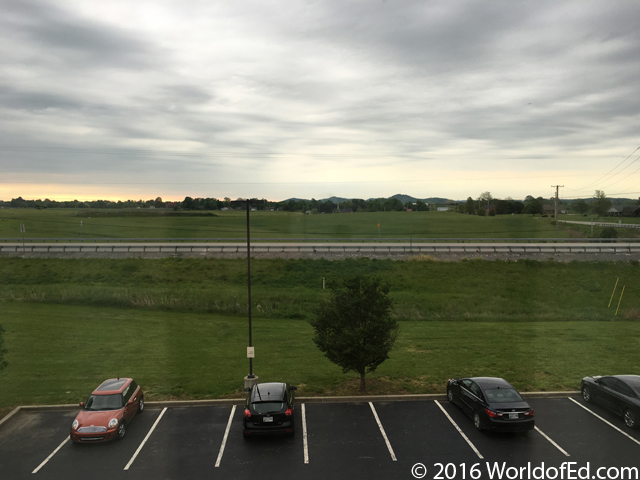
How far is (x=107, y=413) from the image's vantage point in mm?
12469

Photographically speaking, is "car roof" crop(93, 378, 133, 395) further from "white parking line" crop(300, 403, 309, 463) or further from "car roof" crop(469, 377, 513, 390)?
"car roof" crop(469, 377, 513, 390)

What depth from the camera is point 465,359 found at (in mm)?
19969

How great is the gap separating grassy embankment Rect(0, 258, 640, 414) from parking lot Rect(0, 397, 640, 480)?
7.08 ft

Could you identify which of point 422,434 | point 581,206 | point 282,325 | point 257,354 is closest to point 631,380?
point 422,434

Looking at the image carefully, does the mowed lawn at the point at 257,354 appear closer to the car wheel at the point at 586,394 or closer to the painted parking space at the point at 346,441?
the car wheel at the point at 586,394

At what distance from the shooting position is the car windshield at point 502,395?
12.6 m

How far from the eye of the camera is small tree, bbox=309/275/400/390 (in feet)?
49.9

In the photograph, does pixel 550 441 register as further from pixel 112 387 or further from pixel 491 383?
pixel 112 387

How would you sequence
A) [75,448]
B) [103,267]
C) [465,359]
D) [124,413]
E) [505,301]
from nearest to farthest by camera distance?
[75,448] → [124,413] → [465,359] → [505,301] → [103,267]

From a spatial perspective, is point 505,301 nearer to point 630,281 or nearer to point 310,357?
point 630,281

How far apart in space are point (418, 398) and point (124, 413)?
9.81 m

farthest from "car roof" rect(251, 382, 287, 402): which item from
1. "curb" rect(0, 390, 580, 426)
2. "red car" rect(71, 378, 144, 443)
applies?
"red car" rect(71, 378, 144, 443)

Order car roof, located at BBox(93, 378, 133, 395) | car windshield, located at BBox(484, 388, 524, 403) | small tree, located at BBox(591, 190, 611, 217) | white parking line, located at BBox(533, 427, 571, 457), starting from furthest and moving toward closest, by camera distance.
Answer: small tree, located at BBox(591, 190, 611, 217) < car roof, located at BBox(93, 378, 133, 395) < car windshield, located at BBox(484, 388, 524, 403) < white parking line, located at BBox(533, 427, 571, 457)

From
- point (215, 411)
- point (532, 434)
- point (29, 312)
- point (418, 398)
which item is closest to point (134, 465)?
point (215, 411)
